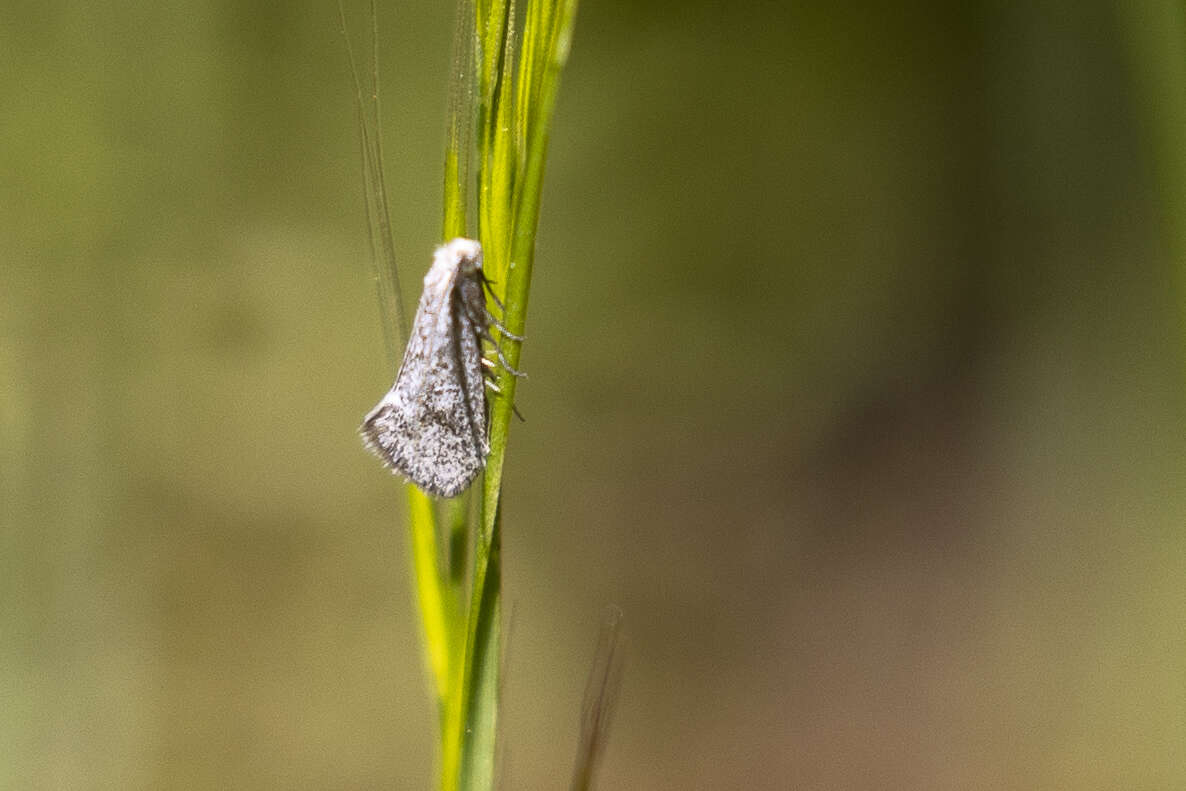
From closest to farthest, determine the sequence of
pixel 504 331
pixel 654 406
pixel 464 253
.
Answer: pixel 504 331 < pixel 464 253 < pixel 654 406

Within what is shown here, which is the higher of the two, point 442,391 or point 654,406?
point 442,391

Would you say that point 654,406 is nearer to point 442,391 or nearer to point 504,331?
point 442,391

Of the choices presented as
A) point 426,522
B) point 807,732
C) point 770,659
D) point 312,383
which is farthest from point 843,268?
point 426,522

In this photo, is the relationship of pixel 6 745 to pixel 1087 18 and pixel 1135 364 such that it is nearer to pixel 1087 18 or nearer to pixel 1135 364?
pixel 1135 364

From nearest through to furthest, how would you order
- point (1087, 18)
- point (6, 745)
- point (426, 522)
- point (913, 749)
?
point (426, 522) < point (6, 745) < point (1087, 18) < point (913, 749)

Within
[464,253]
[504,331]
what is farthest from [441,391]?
[504,331]

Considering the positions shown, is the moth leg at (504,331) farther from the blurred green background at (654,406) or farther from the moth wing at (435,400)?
the blurred green background at (654,406)

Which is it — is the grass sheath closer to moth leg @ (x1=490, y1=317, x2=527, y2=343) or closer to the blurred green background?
moth leg @ (x1=490, y1=317, x2=527, y2=343)
